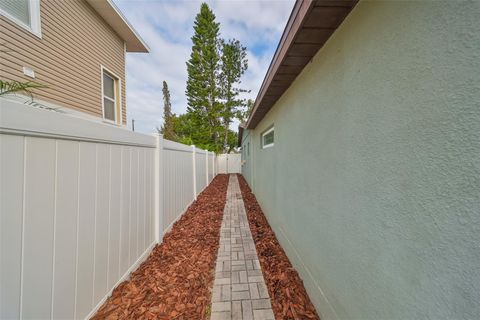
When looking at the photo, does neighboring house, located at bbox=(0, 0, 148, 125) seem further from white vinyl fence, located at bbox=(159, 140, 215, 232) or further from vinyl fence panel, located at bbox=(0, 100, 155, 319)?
vinyl fence panel, located at bbox=(0, 100, 155, 319)

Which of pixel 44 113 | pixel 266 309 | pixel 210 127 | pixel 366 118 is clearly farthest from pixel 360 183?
pixel 210 127

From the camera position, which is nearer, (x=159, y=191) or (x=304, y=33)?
(x=304, y=33)

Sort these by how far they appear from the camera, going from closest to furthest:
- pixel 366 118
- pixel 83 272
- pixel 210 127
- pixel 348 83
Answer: pixel 366 118 → pixel 348 83 → pixel 83 272 → pixel 210 127

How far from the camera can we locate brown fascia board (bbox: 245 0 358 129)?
1.38 meters

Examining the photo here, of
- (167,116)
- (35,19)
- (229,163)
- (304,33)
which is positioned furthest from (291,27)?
(167,116)

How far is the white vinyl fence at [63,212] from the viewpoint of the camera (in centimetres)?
110

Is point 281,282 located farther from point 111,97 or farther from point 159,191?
point 111,97

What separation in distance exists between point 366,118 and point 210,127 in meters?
18.9

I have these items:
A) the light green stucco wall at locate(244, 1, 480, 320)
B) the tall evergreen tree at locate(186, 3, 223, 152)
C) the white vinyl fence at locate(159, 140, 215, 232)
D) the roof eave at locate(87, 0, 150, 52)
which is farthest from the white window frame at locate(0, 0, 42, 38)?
the tall evergreen tree at locate(186, 3, 223, 152)

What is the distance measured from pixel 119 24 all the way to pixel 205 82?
13.6 metres

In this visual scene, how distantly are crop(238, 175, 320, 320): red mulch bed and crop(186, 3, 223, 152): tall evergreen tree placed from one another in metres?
16.5

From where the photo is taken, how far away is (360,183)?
131 centimetres

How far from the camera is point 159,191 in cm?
324

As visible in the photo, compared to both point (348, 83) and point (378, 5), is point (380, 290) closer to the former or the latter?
point (348, 83)
